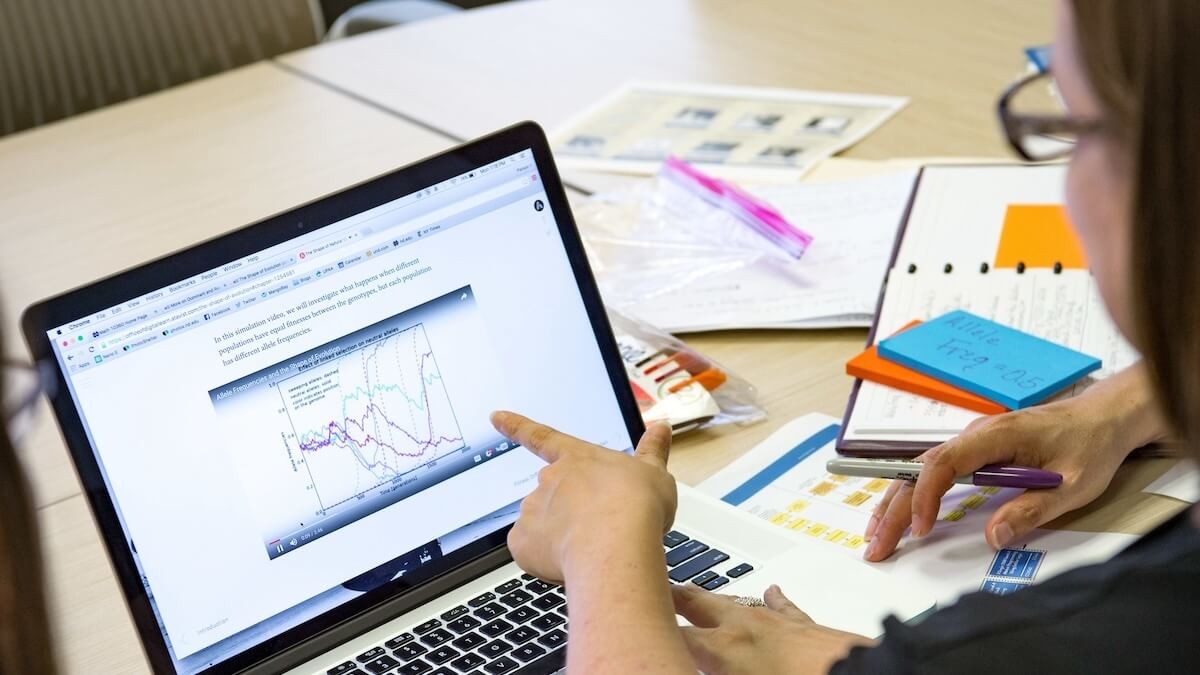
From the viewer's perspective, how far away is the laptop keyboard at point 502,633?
2.79 feet

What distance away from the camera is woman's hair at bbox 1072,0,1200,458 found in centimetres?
54

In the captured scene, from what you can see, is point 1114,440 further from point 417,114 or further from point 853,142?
point 417,114

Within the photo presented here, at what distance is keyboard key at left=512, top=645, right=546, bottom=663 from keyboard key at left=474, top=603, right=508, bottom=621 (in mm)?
43

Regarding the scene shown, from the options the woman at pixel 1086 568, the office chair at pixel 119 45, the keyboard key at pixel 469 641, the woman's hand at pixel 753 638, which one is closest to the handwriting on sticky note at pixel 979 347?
the woman at pixel 1086 568

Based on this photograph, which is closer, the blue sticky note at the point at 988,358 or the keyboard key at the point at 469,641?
the keyboard key at the point at 469,641

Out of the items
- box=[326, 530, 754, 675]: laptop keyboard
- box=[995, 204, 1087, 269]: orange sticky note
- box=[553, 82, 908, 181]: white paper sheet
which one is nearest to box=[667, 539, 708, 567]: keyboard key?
box=[326, 530, 754, 675]: laptop keyboard

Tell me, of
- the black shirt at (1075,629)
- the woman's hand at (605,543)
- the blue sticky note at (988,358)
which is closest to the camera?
the black shirt at (1075,629)

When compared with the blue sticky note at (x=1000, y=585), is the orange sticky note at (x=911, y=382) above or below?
above

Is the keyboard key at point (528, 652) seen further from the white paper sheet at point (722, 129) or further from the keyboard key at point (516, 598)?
the white paper sheet at point (722, 129)

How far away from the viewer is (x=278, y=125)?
1895 mm

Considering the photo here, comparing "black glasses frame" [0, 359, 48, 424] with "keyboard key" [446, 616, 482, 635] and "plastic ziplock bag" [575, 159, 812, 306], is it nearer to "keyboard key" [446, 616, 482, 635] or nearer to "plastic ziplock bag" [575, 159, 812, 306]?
"keyboard key" [446, 616, 482, 635]

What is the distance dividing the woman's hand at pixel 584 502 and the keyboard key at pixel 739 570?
0.11m

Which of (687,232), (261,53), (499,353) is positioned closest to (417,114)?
(687,232)

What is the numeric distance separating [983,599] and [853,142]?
103 centimetres
